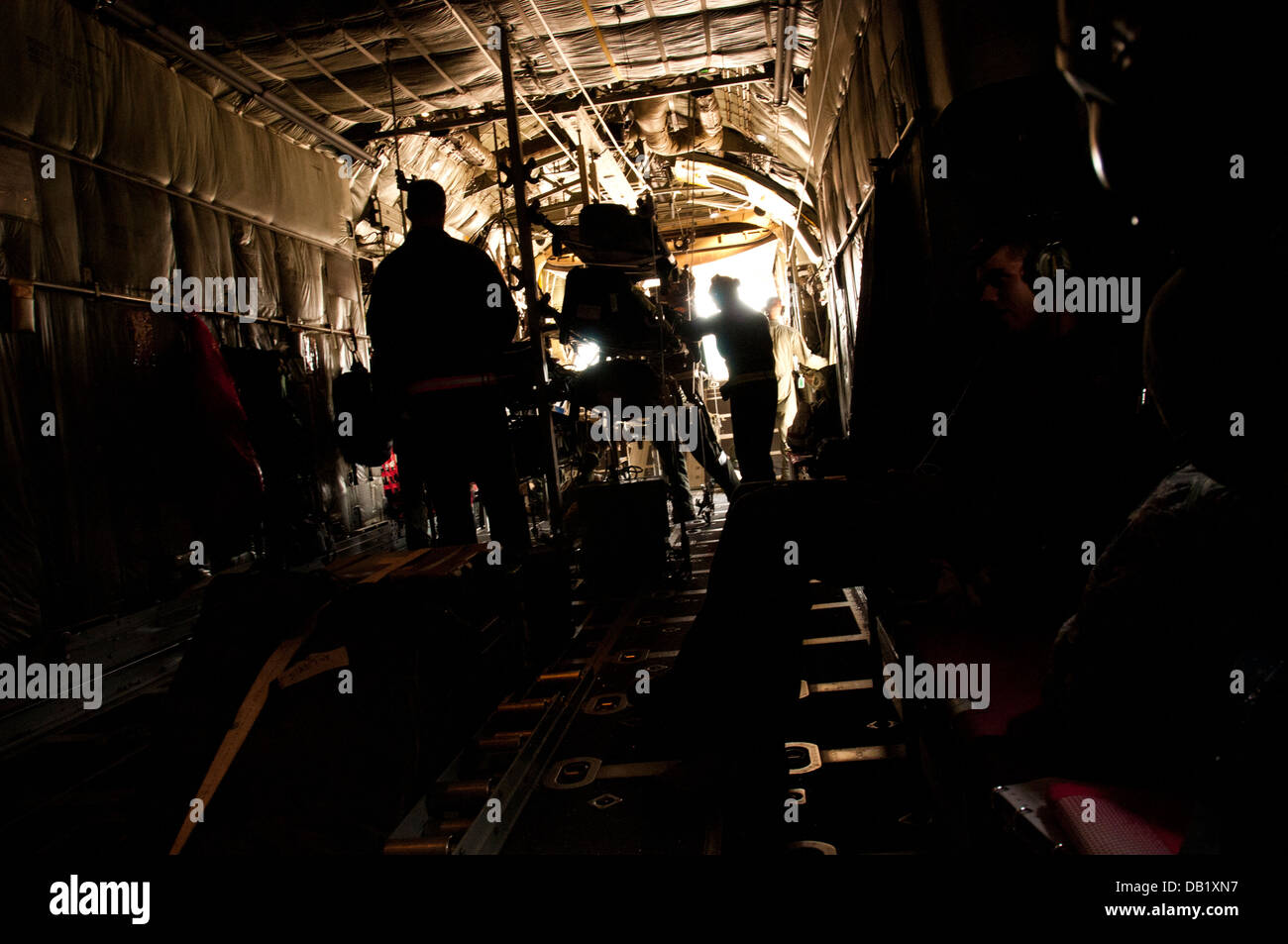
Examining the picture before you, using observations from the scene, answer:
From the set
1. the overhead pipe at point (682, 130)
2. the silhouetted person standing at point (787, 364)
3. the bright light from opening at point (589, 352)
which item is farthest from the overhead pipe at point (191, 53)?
the silhouetted person standing at point (787, 364)

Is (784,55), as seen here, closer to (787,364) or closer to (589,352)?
(589,352)

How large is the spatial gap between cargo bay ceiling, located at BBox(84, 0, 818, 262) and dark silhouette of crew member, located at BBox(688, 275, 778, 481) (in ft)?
7.06

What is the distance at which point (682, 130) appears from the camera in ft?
26.0

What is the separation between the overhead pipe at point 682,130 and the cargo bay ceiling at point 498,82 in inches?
0.9

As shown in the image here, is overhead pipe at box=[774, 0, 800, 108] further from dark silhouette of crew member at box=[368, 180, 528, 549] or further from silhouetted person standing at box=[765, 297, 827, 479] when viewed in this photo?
dark silhouette of crew member at box=[368, 180, 528, 549]

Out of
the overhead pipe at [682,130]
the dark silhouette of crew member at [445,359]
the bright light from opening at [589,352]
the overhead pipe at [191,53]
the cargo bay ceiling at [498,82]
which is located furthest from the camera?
the overhead pipe at [682,130]

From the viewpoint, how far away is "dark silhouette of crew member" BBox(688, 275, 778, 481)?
5.30 m

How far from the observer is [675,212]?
1126 centimetres

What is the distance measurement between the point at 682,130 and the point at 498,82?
8.47ft

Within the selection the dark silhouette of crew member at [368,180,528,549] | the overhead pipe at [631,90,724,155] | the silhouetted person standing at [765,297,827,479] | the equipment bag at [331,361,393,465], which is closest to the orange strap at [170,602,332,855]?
the dark silhouette of crew member at [368,180,528,549]

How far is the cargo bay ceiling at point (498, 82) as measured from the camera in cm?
482

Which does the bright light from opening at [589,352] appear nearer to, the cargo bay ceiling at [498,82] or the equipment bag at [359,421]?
the equipment bag at [359,421]
